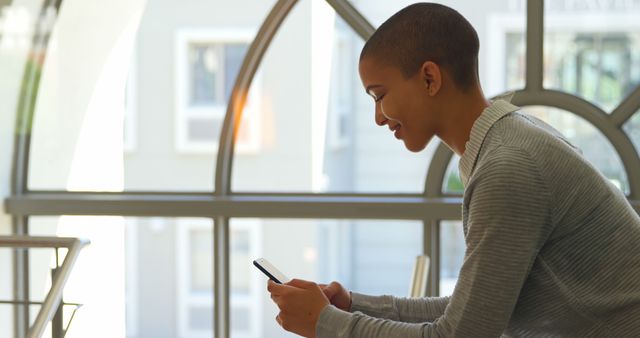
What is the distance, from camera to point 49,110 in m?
4.73

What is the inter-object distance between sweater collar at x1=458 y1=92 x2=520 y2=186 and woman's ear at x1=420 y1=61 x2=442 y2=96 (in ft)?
0.31

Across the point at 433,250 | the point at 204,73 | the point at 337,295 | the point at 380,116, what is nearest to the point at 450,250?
the point at 433,250

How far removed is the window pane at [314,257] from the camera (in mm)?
4359

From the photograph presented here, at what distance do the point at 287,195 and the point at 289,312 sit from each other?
275 centimetres

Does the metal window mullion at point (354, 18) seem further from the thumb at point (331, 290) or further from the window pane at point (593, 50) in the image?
the thumb at point (331, 290)

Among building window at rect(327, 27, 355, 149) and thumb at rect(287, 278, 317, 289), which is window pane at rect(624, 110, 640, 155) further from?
thumb at rect(287, 278, 317, 289)

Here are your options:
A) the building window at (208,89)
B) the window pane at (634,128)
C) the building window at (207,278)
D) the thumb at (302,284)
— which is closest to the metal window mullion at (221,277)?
the building window at (207,278)

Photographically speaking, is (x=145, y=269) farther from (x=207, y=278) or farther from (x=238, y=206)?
(x=238, y=206)

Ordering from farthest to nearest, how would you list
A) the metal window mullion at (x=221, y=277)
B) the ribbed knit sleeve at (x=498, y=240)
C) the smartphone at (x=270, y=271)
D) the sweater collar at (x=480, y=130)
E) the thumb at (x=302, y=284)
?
1. the metal window mullion at (x=221, y=277)
2. the smartphone at (x=270, y=271)
3. the thumb at (x=302, y=284)
4. the sweater collar at (x=480, y=130)
5. the ribbed knit sleeve at (x=498, y=240)

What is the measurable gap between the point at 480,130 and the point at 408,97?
5.8 inches

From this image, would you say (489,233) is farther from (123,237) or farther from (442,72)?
(123,237)

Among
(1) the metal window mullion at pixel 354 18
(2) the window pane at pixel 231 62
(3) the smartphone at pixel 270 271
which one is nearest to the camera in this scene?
(3) the smartphone at pixel 270 271

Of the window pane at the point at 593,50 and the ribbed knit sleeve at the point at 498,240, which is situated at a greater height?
the window pane at the point at 593,50

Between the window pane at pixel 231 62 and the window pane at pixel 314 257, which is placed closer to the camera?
the window pane at pixel 314 257
